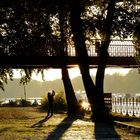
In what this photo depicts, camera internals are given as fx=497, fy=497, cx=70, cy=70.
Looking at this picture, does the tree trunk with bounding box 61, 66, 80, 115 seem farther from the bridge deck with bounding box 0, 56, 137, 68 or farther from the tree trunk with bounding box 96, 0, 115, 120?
the tree trunk with bounding box 96, 0, 115, 120

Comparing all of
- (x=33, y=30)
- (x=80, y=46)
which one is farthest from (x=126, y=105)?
(x=80, y=46)

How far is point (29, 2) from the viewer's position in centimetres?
2573

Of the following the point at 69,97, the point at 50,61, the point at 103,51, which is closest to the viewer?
the point at 103,51

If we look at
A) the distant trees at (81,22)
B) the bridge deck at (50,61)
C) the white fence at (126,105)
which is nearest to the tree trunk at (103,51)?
the distant trees at (81,22)

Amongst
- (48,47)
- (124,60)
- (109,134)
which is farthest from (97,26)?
(124,60)

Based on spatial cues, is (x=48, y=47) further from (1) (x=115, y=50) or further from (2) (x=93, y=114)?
(2) (x=93, y=114)

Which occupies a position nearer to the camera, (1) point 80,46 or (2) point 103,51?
(1) point 80,46

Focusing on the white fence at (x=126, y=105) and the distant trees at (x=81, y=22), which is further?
the white fence at (x=126, y=105)

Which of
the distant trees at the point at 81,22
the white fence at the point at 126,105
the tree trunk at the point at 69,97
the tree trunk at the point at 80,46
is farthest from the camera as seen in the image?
the tree trunk at the point at 69,97

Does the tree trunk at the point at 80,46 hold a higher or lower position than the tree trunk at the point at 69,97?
higher

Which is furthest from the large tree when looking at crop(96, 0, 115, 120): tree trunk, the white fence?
the white fence

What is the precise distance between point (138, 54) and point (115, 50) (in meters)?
13.0

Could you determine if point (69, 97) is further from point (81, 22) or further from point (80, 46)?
point (81, 22)

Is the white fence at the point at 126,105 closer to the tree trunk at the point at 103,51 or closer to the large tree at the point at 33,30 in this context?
the large tree at the point at 33,30
